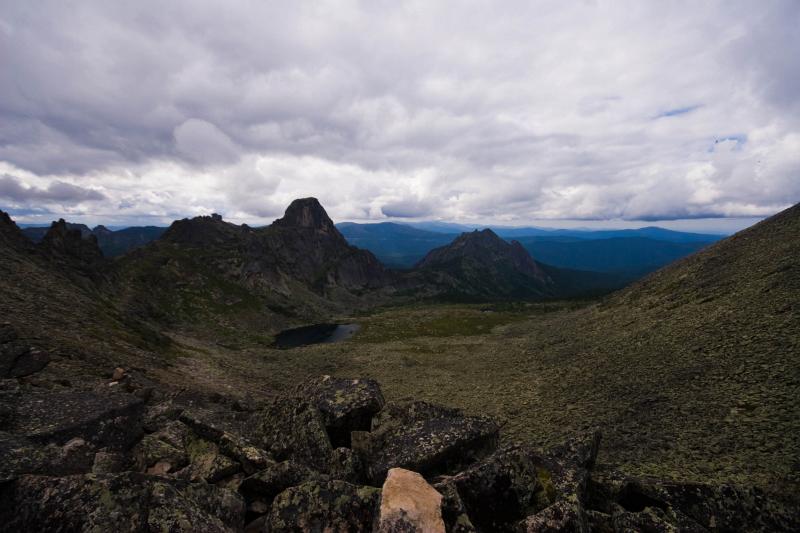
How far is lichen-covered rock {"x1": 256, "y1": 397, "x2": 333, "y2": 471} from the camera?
14.4 meters

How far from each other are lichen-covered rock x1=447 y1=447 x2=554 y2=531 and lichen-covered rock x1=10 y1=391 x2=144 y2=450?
511 inches

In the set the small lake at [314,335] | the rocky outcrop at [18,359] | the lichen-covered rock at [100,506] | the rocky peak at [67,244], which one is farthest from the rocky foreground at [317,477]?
the small lake at [314,335]

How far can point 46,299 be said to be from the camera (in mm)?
56438

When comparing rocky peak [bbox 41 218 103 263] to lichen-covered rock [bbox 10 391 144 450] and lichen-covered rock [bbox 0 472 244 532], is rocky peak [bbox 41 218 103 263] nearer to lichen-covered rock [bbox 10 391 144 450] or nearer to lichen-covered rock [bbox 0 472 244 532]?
lichen-covered rock [bbox 10 391 144 450]

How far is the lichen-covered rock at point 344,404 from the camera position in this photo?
1628 cm

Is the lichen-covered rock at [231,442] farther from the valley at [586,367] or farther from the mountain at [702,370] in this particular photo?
the mountain at [702,370]

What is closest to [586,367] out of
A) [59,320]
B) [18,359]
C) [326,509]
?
[326,509]

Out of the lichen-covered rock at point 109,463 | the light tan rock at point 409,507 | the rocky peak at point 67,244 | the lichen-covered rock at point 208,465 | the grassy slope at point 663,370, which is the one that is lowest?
the grassy slope at point 663,370

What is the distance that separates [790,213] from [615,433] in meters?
83.4

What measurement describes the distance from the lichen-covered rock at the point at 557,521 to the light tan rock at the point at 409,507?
8.45ft

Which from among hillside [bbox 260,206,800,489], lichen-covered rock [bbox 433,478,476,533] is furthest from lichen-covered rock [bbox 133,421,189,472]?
hillside [bbox 260,206,800,489]

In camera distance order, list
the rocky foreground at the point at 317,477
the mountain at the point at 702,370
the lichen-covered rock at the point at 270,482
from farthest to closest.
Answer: the mountain at the point at 702,370 → the lichen-covered rock at the point at 270,482 → the rocky foreground at the point at 317,477

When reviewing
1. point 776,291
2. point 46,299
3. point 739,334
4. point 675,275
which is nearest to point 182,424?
point 739,334

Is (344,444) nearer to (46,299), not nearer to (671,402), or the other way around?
(671,402)
